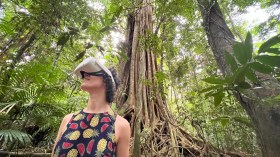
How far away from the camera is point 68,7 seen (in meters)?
2.06

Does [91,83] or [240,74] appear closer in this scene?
[240,74]

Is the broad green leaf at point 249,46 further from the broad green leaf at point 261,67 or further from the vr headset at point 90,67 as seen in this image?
the vr headset at point 90,67

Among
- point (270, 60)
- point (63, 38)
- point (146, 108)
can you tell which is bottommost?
point (270, 60)

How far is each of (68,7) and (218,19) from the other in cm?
127

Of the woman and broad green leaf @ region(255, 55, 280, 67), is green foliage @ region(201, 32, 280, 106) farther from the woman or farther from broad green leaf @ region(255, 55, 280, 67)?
the woman

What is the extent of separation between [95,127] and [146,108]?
2.30 metres

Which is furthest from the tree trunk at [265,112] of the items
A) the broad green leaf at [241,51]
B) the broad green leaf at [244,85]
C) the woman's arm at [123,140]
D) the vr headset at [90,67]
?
the vr headset at [90,67]

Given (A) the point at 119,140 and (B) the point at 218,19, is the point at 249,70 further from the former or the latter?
(B) the point at 218,19

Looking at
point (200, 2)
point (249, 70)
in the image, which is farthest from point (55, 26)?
point (249, 70)

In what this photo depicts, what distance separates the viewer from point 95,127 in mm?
1183

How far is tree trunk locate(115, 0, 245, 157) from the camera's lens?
2396 millimetres

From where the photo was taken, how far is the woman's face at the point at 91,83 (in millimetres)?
1224

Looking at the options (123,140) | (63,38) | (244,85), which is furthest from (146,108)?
(244,85)

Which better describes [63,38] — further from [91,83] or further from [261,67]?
[261,67]
